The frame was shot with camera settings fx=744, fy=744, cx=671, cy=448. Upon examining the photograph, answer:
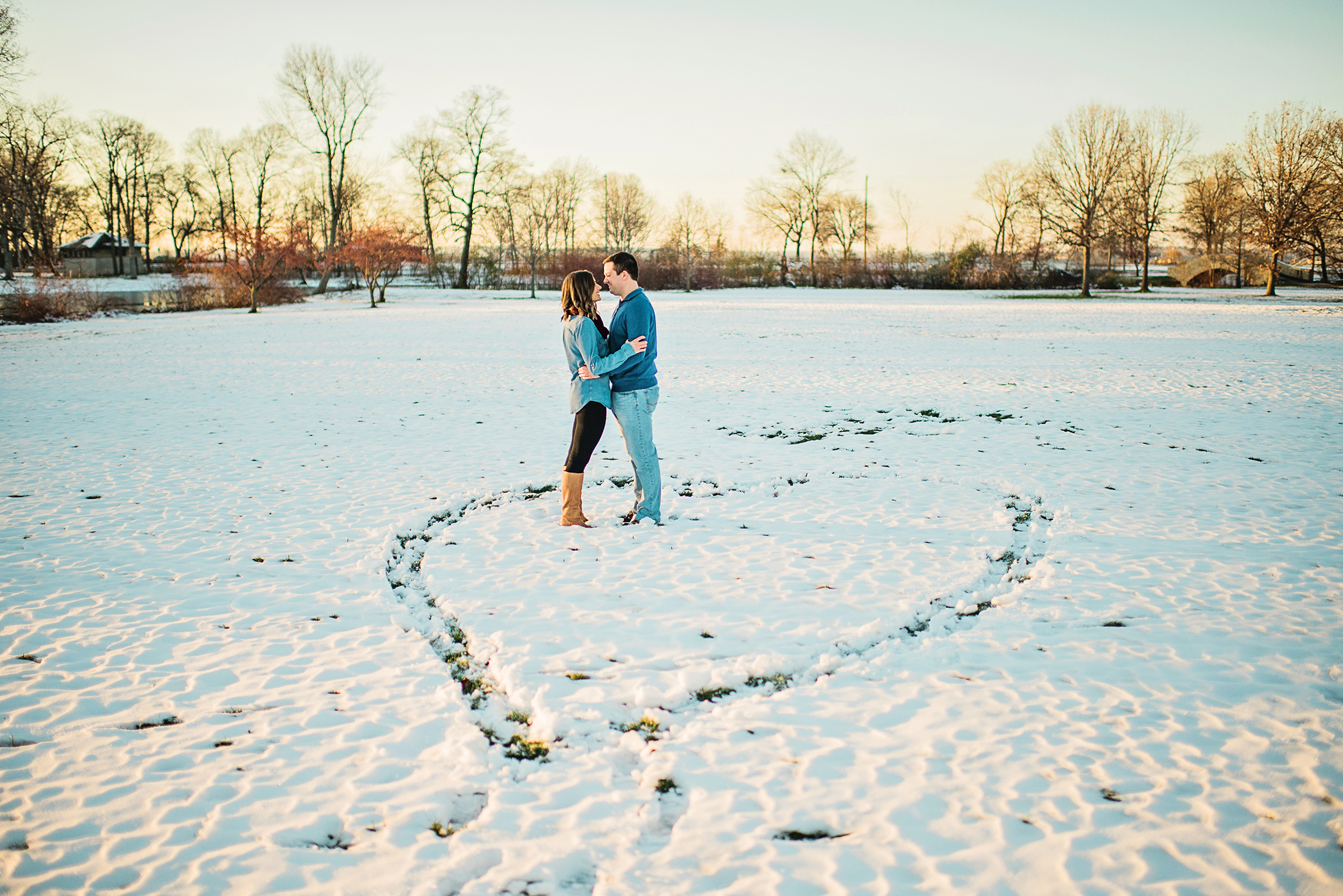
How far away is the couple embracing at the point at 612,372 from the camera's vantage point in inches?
214

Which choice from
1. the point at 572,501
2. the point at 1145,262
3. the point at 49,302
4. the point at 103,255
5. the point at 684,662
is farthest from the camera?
the point at 103,255

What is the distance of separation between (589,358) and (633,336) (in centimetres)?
36

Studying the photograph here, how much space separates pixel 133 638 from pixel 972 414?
9477 mm

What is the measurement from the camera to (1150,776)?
116 inches

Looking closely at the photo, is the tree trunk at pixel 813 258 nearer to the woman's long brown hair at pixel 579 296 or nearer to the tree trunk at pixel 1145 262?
the tree trunk at pixel 1145 262

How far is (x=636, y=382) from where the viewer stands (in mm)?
5637

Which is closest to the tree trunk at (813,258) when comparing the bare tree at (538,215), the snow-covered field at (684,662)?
the bare tree at (538,215)

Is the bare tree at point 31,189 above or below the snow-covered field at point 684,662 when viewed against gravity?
above

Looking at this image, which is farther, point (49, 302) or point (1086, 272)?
point (1086, 272)

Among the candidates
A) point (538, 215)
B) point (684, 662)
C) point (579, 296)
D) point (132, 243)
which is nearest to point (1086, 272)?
point (538, 215)

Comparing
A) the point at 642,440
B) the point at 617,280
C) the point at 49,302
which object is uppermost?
the point at 49,302

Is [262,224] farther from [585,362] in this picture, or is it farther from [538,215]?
[585,362]

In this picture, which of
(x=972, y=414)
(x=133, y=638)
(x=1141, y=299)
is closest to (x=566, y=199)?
(x=1141, y=299)

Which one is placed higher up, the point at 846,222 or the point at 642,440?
the point at 846,222
